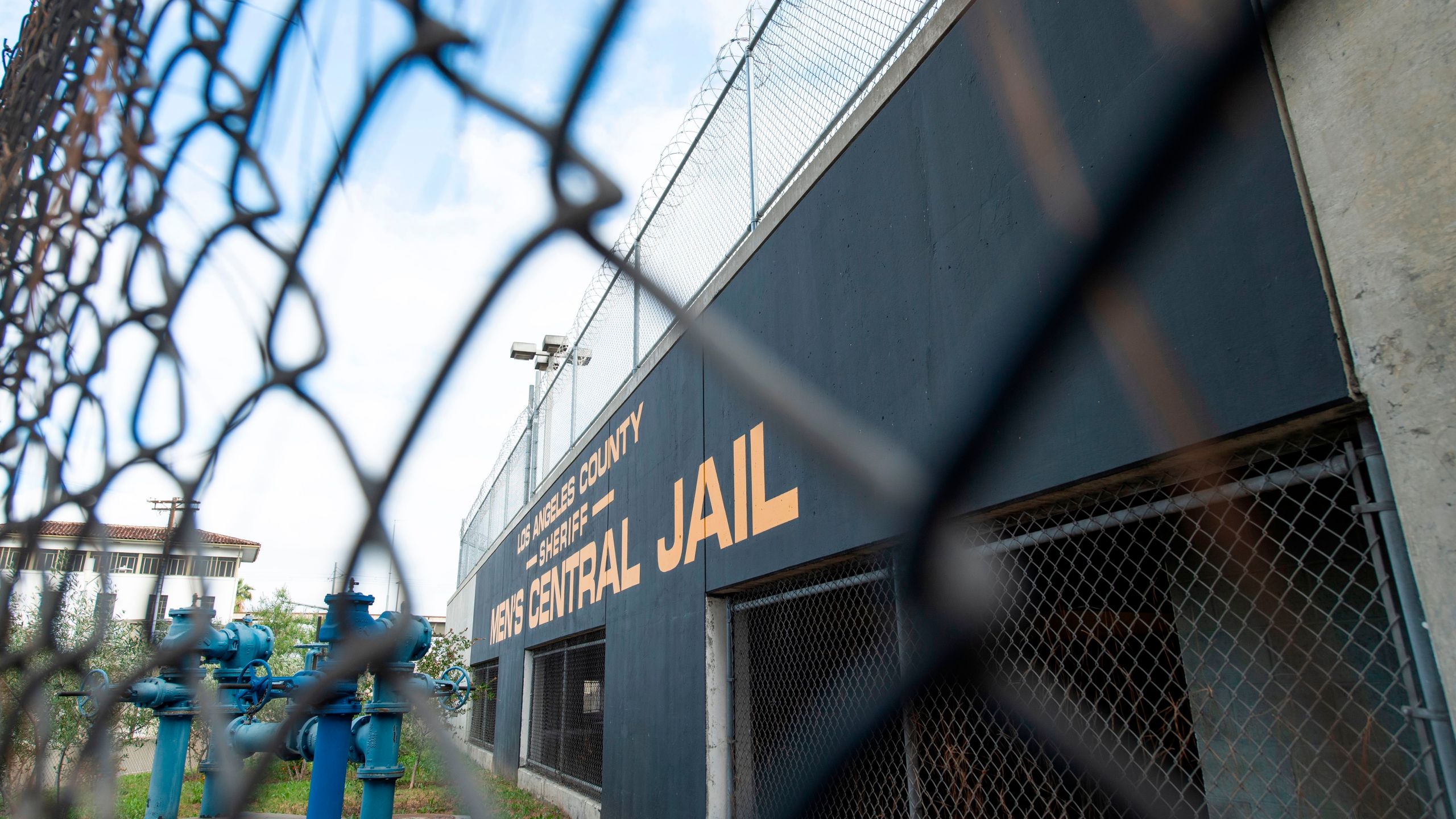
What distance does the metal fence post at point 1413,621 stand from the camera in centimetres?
195

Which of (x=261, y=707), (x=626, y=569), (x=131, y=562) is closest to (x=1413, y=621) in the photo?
(x=131, y=562)

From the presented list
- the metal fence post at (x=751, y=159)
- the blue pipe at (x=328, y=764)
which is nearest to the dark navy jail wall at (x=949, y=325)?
the metal fence post at (x=751, y=159)

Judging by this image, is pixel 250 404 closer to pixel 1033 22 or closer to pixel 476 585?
pixel 1033 22

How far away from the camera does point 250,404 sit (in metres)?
0.95

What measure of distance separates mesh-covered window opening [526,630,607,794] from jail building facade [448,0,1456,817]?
2564 mm

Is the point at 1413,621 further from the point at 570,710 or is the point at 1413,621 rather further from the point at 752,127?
the point at 570,710

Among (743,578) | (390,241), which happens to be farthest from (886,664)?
(390,241)

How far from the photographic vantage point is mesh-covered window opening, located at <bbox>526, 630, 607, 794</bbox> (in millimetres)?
8664

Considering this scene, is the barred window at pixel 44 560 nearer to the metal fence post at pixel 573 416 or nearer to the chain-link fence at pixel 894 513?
the chain-link fence at pixel 894 513

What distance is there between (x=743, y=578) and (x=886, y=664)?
1.18m

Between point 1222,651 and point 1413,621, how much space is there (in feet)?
2.99

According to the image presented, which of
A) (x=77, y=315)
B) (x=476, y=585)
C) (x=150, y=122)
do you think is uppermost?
(x=476, y=585)

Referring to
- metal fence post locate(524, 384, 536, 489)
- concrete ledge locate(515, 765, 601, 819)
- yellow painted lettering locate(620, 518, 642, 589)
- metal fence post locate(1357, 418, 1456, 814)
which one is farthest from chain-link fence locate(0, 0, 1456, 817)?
metal fence post locate(524, 384, 536, 489)

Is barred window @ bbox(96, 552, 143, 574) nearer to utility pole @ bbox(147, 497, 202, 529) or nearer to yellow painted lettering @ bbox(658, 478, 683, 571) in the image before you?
utility pole @ bbox(147, 497, 202, 529)
